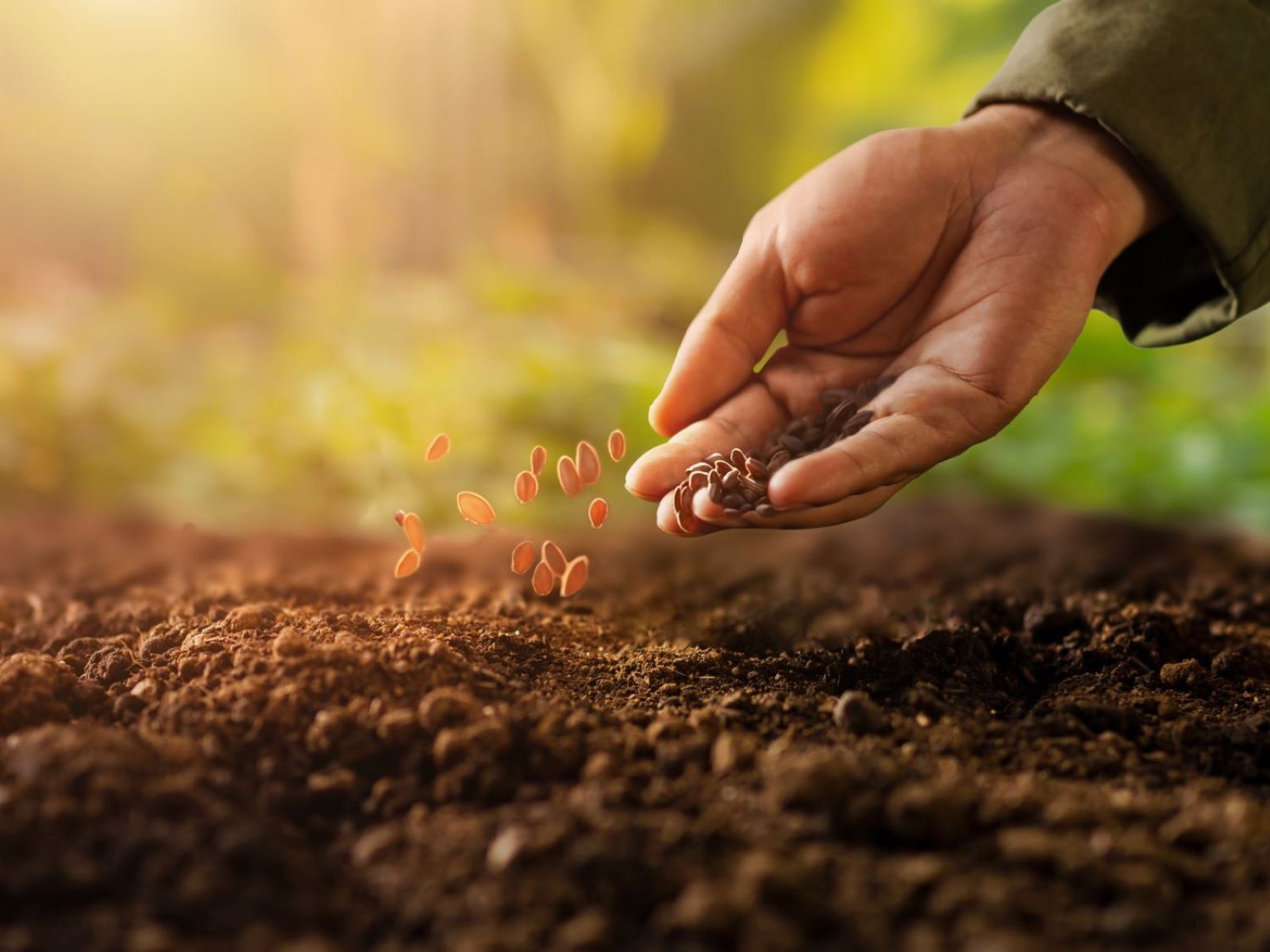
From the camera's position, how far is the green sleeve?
181 centimetres

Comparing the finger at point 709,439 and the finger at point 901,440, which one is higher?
the finger at point 709,439

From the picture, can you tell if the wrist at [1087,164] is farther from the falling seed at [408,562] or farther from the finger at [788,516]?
the falling seed at [408,562]

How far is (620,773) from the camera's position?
48.6 inches

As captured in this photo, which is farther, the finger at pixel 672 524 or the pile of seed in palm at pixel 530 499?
the pile of seed in palm at pixel 530 499

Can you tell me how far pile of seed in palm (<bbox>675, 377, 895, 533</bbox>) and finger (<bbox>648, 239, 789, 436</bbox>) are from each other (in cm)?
15

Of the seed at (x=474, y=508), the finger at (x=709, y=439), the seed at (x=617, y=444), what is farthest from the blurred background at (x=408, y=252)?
the finger at (x=709, y=439)

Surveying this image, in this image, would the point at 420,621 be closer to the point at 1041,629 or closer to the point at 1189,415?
the point at 1041,629

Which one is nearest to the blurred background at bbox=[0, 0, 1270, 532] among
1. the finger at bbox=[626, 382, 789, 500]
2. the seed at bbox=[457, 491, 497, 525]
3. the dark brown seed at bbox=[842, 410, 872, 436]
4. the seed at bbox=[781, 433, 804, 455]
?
the seed at bbox=[457, 491, 497, 525]

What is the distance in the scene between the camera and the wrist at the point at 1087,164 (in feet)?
6.05

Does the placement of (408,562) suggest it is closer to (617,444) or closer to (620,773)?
(617,444)

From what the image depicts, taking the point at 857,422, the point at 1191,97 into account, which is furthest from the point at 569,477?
the point at 1191,97

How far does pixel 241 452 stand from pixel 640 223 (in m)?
7.11

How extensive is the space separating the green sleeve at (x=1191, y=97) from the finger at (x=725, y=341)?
0.61 metres

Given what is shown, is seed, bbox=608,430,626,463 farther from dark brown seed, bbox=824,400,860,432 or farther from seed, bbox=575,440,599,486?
dark brown seed, bbox=824,400,860,432
